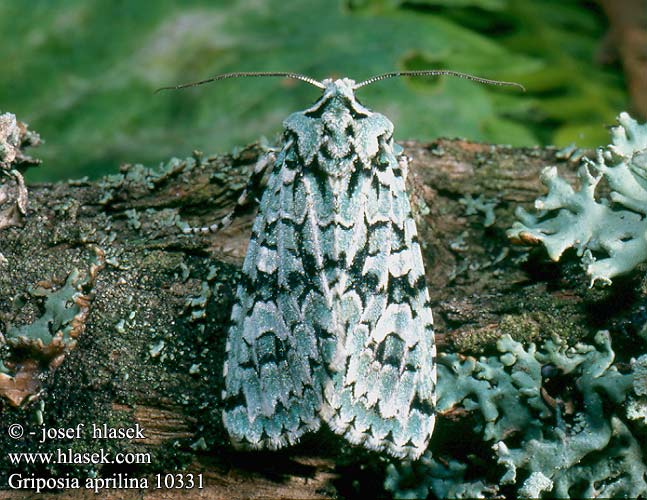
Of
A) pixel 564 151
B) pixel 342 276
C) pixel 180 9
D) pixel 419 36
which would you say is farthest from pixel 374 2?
pixel 342 276

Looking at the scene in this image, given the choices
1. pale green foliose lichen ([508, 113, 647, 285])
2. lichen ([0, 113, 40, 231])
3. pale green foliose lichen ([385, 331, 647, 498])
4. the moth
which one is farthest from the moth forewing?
lichen ([0, 113, 40, 231])

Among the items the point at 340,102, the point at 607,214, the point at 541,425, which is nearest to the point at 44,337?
the point at 340,102

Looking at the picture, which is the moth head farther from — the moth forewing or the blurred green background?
the blurred green background

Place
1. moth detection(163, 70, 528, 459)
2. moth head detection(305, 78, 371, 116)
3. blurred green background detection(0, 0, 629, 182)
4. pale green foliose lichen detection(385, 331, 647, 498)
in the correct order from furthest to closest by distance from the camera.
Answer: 1. blurred green background detection(0, 0, 629, 182)
2. moth head detection(305, 78, 371, 116)
3. moth detection(163, 70, 528, 459)
4. pale green foliose lichen detection(385, 331, 647, 498)

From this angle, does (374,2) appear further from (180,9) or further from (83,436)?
(83,436)

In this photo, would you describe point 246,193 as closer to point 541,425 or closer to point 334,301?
point 334,301

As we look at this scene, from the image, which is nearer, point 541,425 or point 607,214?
point 541,425
